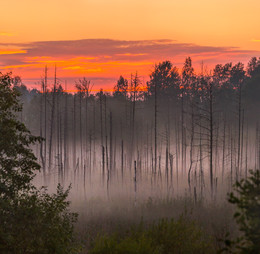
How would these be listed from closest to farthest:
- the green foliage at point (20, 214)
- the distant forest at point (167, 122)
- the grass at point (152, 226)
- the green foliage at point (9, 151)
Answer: the green foliage at point (20, 214) < the green foliage at point (9, 151) < the grass at point (152, 226) < the distant forest at point (167, 122)

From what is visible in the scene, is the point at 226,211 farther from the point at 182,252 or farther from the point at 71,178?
the point at 71,178

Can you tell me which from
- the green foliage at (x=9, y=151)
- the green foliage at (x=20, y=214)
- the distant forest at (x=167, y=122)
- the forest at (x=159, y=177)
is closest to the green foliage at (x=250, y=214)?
the forest at (x=159, y=177)

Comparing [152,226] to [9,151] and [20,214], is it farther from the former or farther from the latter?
[9,151]

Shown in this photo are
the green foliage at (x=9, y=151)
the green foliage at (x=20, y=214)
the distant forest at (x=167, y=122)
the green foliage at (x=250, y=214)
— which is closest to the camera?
the green foliage at (x=250, y=214)

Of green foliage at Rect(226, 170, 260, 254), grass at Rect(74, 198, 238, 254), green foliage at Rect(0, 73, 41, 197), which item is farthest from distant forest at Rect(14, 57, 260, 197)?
green foliage at Rect(226, 170, 260, 254)

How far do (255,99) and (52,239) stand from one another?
206 feet

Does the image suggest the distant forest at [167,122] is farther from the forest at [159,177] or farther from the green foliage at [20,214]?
the green foliage at [20,214]

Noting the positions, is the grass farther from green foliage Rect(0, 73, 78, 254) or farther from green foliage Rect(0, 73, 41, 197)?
green foliage Rect(0, 73, 41, 197)

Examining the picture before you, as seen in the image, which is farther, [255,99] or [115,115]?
[115,115]

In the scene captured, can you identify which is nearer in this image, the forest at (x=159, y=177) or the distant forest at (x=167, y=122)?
the forest at (x=159, y=177)

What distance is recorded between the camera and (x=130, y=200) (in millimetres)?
35656

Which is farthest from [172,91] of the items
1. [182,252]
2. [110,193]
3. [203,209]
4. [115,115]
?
[182,252]

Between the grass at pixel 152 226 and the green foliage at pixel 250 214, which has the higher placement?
the green foliage at pixel 250 214

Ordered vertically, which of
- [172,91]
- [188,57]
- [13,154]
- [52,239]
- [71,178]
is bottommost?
[71,178]
